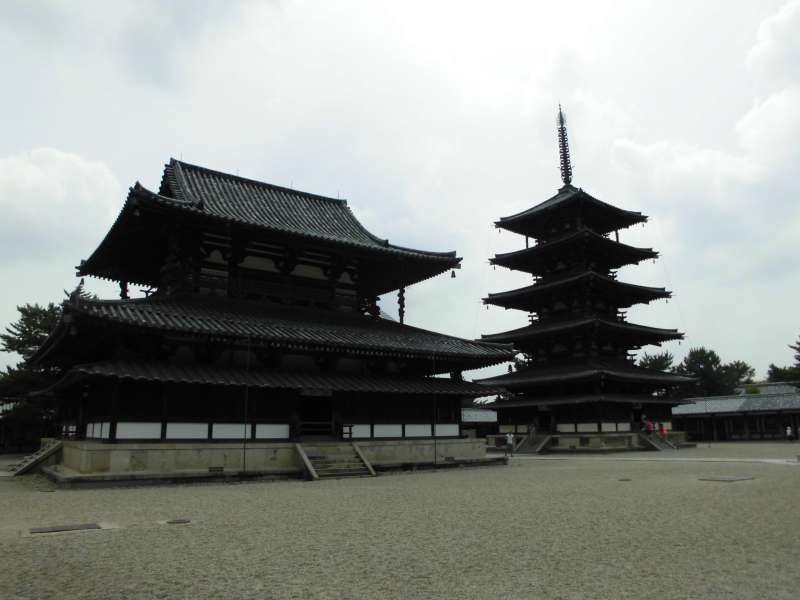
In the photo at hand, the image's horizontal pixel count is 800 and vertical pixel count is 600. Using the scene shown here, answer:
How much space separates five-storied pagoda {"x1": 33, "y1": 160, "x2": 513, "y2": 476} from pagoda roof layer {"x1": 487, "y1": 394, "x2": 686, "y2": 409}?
1628cm

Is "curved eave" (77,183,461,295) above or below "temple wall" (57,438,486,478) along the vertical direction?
A: above

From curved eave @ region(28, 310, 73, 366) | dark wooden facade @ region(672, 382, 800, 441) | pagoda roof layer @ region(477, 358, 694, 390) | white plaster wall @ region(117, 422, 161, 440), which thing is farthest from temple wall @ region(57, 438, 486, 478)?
dark wooden facade @ region(672, 382, 800, 441)

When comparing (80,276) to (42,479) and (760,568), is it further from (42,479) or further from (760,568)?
(760,568)

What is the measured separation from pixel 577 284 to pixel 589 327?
3.73 meters

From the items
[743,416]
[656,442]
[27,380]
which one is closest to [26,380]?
[27,380]

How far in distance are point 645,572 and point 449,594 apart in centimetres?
260

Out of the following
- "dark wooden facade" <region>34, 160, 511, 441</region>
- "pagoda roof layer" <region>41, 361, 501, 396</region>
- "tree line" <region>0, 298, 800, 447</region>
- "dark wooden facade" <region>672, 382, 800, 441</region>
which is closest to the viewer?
"pagoda roof layer" <region>41, 361, 501, 396</region>

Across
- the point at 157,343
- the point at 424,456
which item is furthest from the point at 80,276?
the point at 424,456

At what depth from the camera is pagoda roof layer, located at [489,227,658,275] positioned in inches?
1729

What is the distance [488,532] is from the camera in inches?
385

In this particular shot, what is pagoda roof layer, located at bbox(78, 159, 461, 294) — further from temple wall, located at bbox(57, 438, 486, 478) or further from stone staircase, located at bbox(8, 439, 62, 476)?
temple wall, located at bbox(57, 438, 486, 478)

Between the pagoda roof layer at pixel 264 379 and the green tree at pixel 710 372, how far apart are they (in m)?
75.9

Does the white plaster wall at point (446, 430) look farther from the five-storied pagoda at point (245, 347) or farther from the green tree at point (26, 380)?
the green tree at point (26, 380)

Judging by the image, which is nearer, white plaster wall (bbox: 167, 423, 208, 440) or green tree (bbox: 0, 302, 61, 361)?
white plaster wall (bbox: 167, 423, 208, 440)
